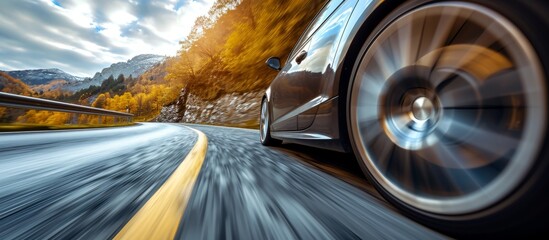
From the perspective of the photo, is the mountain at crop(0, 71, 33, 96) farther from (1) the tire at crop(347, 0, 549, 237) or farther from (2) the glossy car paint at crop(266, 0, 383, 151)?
(1) the tire at crop(347, 0, 549, 237)

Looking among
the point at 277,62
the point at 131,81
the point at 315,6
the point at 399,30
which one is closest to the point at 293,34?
the point at 315,6

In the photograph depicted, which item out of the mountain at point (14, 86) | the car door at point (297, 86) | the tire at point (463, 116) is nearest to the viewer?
the tire at point (463, 116)

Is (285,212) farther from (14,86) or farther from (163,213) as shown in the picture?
(14,86)

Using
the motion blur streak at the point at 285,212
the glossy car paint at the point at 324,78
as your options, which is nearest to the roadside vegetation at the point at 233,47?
the glossy car paint at the point at 324,78

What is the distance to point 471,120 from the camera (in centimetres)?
103

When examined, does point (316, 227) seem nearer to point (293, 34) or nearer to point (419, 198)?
point (419, 198)

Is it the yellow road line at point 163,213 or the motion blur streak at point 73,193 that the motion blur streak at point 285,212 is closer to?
the yellow road line at point 163,213

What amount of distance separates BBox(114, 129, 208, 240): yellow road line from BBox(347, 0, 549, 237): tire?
37.4 inches

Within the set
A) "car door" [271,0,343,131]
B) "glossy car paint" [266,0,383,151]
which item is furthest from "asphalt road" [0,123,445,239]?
"car door" [271,0,343,131]

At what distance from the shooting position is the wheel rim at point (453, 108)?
0.88 meters

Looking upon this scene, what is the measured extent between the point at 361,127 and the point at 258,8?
25.3 metres

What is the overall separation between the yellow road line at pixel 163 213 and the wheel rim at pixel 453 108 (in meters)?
0.95

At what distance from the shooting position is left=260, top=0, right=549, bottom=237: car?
84 centimetres

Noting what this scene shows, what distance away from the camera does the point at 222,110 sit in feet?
85.6
